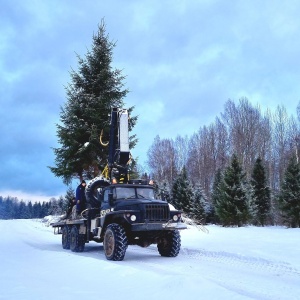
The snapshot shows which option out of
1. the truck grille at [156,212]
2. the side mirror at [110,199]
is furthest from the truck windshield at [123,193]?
the truck grille at [156,212]

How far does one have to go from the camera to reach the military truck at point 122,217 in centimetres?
1165

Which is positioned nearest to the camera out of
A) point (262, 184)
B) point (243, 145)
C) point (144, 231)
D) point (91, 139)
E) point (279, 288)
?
point (279, 288)

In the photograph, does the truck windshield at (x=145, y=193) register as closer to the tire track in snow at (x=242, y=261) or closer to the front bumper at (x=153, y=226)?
the front bumper at (x=153, y=226)

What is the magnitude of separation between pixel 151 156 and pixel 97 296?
6189 cm

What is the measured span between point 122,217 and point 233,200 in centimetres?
2033

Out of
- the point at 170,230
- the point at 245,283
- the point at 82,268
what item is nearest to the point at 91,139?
the point at 170,230

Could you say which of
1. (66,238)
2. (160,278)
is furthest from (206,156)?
(160,278)

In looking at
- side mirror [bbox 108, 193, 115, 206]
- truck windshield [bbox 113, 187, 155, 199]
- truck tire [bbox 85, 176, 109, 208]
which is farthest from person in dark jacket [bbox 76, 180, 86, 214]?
side mirror [bbox 108, 193, 115, 206]

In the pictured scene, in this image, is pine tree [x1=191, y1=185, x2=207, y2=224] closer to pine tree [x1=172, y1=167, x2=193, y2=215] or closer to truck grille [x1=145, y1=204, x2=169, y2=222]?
pine tree [x1=172, y1=167, x2=193, y2=215]

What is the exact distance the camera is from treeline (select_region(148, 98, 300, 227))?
30.6 metres

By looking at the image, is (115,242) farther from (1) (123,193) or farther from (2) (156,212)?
(1) (123,193)

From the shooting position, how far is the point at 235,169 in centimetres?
3139

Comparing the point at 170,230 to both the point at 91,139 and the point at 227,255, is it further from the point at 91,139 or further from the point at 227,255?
the point at 91,139

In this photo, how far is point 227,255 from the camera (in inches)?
496
